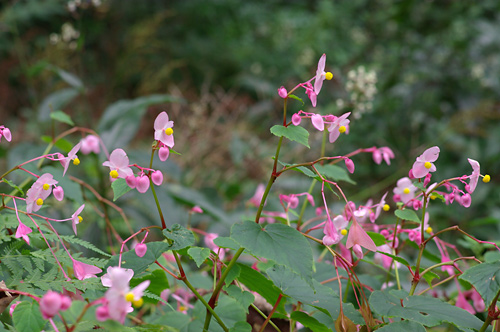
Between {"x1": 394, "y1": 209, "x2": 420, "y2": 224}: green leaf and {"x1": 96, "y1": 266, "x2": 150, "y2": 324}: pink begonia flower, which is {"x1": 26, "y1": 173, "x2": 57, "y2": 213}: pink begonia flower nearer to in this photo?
{"x1": 96, "y1": 266, "x2": 150, "y2": 324}: pink begonia flower

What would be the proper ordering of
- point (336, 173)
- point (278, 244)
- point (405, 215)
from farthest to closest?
point (336, 173)
point (405, 215)
point (278, 244)

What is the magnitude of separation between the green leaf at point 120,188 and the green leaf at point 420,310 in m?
0.31

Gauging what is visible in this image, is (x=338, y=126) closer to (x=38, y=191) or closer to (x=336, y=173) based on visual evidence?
(x=336, y=173)

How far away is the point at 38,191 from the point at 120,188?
Answer: 10 cm

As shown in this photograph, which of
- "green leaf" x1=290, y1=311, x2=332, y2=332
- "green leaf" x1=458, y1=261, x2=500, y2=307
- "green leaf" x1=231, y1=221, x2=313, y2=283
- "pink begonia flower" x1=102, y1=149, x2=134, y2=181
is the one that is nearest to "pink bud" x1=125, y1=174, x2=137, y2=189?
"pink begonia flower" x1=102, y1=149, x2=134, y2=181

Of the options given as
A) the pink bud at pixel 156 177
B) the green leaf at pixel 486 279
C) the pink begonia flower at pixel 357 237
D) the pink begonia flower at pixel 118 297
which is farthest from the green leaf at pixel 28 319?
the green leaf at pixel 486 279

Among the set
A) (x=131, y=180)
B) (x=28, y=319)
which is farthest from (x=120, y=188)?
(x=28, y=319)

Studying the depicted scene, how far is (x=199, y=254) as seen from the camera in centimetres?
50

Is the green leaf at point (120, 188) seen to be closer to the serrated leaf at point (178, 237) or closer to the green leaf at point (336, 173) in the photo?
the serrated leaf at point (178, 237)

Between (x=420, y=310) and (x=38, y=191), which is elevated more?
(x=38, y=191)

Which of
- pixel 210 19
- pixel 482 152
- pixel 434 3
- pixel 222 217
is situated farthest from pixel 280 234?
pixel 210 19

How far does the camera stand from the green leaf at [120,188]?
522 mm

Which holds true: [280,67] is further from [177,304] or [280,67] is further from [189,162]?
[177,304]

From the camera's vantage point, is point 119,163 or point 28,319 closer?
point 28,319
